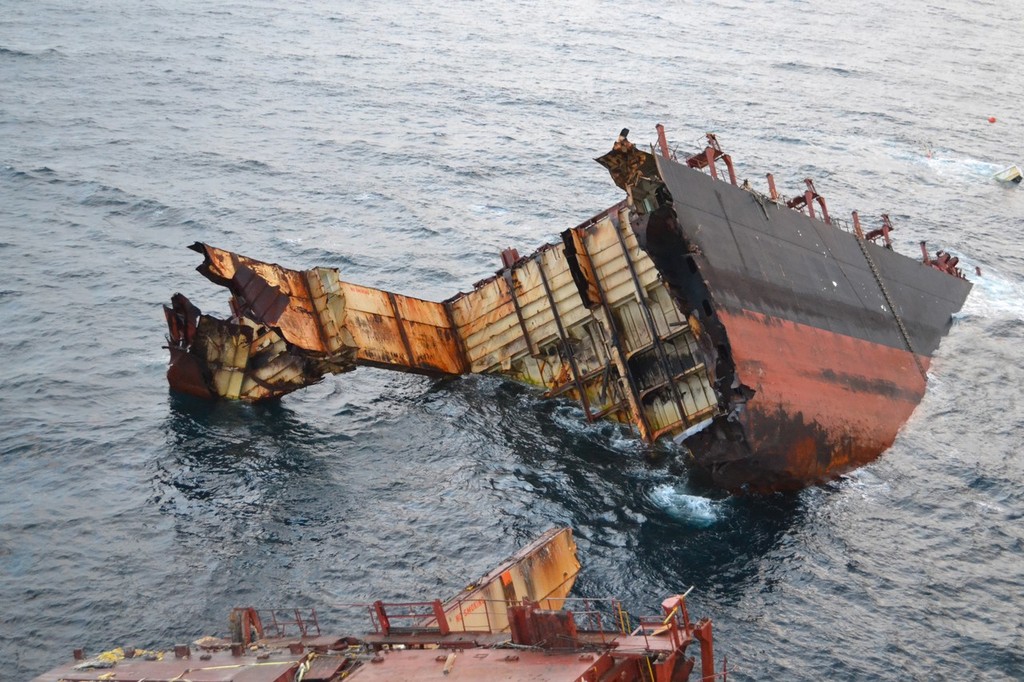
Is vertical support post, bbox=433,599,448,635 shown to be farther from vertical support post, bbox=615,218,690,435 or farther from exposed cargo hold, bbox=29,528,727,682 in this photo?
vertical support post, bbox=615,218,690,435

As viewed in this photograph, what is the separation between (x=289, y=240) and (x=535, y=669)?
4516cm

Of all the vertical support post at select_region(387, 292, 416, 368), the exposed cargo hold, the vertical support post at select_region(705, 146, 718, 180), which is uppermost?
the vertical support post at select_region(705, 146, 718, 180)

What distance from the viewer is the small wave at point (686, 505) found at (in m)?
36.1

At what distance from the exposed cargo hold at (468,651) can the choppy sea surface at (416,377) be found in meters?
5.27

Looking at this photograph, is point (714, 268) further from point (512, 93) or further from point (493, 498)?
point (512, 93)

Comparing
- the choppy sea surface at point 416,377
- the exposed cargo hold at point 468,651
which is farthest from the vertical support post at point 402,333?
the exposed cargo hold at point 468,651

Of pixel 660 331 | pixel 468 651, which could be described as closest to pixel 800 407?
pixel 660 331

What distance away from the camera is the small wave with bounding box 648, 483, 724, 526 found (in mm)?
36062

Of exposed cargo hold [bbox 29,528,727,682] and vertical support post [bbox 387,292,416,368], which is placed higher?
vertical support post [bbox 387,292,416,368]

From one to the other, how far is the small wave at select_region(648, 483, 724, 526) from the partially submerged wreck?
1124 millimetres

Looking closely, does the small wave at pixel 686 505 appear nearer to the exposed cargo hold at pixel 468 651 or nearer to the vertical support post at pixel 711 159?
the exposed cargo hold at pixel 468 651

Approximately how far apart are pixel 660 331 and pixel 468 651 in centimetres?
2081

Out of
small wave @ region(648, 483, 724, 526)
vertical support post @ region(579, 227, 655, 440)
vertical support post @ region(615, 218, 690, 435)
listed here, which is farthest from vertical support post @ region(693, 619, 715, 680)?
vertical support post @ region(615, 218, 690, 435)

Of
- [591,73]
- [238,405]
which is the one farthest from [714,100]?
[238,405]
